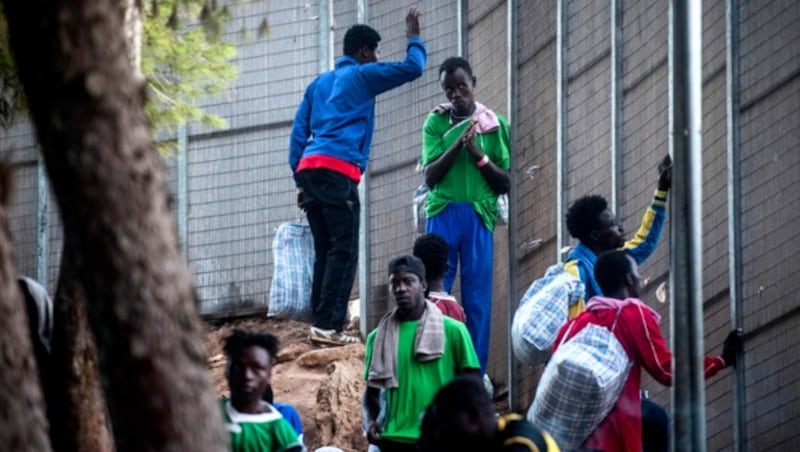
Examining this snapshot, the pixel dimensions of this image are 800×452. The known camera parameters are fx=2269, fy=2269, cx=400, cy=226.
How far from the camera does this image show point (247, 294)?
60.7ft

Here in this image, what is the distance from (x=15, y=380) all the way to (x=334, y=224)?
8.12 metres

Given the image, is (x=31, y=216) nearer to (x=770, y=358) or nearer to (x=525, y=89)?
(x=525, y=89)

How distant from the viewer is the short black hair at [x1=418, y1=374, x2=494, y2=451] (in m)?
9.16

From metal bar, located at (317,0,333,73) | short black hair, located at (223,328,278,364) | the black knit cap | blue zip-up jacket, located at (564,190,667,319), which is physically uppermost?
metal bar, located at (317,0,333,73)

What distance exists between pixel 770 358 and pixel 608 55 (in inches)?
113

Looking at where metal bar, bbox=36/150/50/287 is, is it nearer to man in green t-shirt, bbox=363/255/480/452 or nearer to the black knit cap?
the black knit cap

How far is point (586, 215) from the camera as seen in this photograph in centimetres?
1283

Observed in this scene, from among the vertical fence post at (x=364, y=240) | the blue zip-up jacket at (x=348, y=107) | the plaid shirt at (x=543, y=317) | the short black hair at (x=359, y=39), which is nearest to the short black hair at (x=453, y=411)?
the plaid shirt at (x=543, y=317)

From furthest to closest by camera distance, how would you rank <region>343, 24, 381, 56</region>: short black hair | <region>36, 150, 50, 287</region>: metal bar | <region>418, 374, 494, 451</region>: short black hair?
<region>36, 150, 50, 287</region>: metal bar
<region>343, 24, 381, 56</region>: short black hair
<region>418, 374, 494, 451</region>: short black hair

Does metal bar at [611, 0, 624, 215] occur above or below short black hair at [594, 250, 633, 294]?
above

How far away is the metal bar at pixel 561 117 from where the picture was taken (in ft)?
50.4

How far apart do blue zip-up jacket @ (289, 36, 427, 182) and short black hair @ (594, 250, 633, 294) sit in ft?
13.3

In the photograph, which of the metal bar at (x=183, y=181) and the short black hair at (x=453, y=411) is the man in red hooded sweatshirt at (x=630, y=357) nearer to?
the short black hair at (x=453, y=411)

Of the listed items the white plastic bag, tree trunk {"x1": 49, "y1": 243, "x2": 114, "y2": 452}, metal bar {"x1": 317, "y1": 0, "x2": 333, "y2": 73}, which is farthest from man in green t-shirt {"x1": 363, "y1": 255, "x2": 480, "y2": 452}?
metal bar {"x1": 317, "y1": 0, "x2": 333, "y2": 73}
